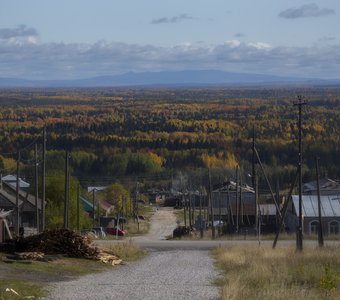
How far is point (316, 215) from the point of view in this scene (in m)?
57.9

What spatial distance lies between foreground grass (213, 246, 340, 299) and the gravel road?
0.51 m

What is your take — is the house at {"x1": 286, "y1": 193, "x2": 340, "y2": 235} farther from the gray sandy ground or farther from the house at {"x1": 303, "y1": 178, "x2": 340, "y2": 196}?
the gray sandy ground

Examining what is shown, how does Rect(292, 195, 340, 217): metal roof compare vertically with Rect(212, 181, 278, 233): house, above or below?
above

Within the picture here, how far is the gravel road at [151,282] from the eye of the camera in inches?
646

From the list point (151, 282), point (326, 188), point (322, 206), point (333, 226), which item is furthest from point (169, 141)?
point (151, 282)

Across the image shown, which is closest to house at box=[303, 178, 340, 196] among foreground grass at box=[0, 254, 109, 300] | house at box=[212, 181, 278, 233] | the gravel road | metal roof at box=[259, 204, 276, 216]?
house at box=[212, 181, 278, 233]

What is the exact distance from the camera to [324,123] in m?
155

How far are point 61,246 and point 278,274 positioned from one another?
7919 millimetres

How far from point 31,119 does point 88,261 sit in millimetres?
150394

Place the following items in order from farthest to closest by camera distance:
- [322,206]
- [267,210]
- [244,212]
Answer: [244,212], [267,210], [322,206]

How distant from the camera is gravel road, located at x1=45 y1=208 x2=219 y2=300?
53.8ft

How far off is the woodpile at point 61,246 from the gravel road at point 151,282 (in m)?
0.92

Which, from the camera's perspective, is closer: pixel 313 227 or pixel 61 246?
pixel 61 246

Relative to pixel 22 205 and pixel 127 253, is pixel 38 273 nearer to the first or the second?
pixel 127 253
